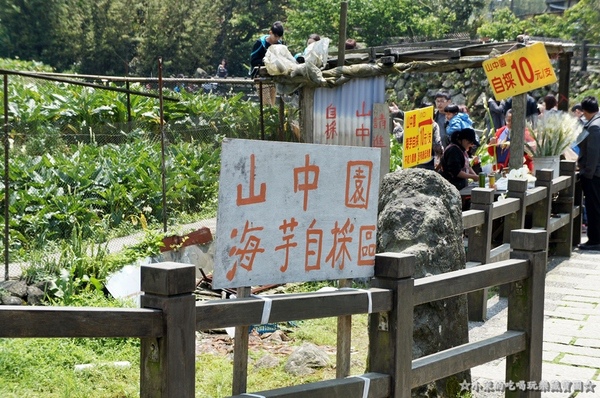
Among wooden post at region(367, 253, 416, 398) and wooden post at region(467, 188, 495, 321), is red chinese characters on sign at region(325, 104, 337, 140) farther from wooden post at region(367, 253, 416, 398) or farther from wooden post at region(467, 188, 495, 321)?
Answer: wooden post at region(367, 253, 416, 398)

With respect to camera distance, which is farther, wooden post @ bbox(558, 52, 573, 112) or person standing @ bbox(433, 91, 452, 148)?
wooden post @ bbox(558, 52, 573, 112)

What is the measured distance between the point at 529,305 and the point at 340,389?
161 cm

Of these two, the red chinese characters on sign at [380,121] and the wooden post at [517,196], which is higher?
the red chinese characters on sign at [380,121]

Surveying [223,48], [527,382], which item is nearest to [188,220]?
[527,382]

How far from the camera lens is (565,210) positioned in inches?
399

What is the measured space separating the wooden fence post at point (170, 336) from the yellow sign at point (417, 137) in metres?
6.50

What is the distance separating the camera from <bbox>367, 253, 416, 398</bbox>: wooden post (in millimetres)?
3699

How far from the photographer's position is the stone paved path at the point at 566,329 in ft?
18.6

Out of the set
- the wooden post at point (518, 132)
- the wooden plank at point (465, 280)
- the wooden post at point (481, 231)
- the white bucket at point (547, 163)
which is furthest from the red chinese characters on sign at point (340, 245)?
the white bucket at point (547, 163)

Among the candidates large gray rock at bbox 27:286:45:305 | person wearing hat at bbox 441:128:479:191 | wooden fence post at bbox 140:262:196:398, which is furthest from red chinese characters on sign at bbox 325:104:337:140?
wooden fence post at bbox 140:262:196:398

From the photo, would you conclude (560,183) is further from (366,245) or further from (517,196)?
(366,245)

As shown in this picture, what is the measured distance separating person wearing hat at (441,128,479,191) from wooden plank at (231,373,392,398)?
5.67 metres

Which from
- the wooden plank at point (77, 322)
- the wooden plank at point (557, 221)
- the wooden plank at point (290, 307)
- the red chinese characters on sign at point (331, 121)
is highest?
the red chinese characters on sign at point (331, 121)

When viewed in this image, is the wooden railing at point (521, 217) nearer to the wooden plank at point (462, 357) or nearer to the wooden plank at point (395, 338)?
the wooden plank at point (462, 357)
